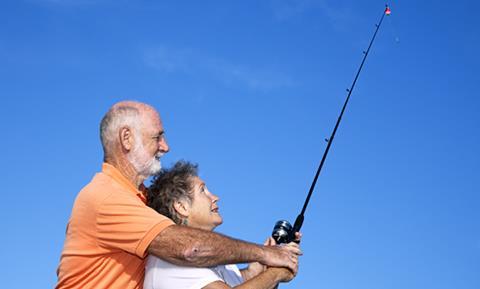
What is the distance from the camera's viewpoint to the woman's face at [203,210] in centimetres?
489

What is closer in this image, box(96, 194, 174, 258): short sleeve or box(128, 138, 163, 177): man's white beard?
box(96, 194, 174, 258): short sleeve

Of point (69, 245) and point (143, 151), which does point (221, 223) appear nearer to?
point (143, 151)

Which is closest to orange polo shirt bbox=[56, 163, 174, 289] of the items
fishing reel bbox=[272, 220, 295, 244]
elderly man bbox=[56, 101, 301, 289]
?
elderly man bbox=[56, 101, 301, 289]

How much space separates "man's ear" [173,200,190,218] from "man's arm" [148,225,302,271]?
0.62 metres

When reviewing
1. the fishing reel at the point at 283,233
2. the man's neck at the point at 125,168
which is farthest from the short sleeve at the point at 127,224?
the fishing reel at the point at 283,233

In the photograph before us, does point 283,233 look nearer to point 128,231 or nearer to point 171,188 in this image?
point 171,188

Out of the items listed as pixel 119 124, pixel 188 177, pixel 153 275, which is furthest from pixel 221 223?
pixel 119 124

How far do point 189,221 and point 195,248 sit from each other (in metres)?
0.69

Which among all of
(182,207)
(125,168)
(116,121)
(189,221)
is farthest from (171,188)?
(116,121)

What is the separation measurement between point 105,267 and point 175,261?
1.78 feet

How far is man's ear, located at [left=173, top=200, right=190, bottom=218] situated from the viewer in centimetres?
488

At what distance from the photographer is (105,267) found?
446cm

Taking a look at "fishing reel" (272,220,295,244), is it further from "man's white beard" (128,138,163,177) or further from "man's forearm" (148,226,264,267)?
"man's white beard" (128,138,163,177)

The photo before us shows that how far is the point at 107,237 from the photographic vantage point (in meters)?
4.34
